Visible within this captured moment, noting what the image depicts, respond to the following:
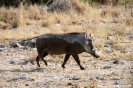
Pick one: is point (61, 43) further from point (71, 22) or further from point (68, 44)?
point (71, 22)

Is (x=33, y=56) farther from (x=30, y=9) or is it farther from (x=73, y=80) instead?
(x=30, y=9)

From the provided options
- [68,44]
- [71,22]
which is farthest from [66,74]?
[71,22]

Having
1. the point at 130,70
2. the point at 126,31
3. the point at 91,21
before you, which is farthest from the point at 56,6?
the point at 130,70

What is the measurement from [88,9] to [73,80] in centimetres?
1431

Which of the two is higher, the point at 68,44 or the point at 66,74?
the point at 68,44

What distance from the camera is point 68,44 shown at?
35.6 feet

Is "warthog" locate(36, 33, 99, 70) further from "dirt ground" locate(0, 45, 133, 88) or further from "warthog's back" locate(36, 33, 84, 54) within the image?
"dirt ground" locate(0, 45, 133, 88)

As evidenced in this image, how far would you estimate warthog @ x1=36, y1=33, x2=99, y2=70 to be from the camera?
1081 centimetres

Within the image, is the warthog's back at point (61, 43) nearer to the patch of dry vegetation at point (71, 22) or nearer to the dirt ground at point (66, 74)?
the dirt ground at point (66, 74)

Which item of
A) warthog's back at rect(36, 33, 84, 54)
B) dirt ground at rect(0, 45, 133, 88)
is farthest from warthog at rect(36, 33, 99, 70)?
dirt ground at rect(0, 45, 133, 88)

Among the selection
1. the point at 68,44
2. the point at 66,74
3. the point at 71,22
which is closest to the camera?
the point at 66,74

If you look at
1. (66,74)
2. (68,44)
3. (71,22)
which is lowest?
(71,22)

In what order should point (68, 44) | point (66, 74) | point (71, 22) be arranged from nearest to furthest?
point (66, 74), point (68, 44), point (71, 22)

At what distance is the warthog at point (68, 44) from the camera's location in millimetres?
10812
